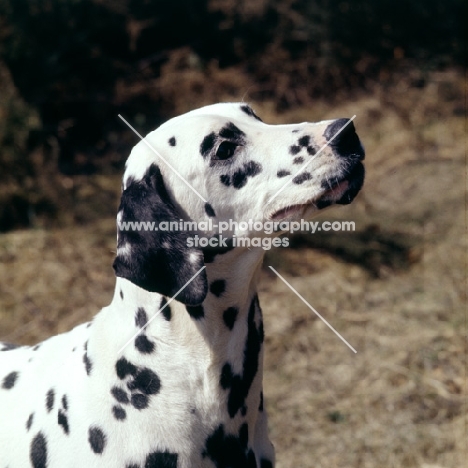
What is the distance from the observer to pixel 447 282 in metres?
6.16

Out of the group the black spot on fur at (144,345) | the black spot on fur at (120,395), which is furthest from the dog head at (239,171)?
the black spot on fur at (120,395)

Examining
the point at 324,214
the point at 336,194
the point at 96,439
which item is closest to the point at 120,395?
the point at 96,439

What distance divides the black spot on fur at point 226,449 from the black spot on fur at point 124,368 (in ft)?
1.31

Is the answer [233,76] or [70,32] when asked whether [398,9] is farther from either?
[70,32]

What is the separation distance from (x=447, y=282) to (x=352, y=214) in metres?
1.62

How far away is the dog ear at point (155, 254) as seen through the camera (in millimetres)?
2508

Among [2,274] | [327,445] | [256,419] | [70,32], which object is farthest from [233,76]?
[256,419]

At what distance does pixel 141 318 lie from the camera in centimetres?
274

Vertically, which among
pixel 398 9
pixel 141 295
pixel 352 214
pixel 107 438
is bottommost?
pixel 352 214

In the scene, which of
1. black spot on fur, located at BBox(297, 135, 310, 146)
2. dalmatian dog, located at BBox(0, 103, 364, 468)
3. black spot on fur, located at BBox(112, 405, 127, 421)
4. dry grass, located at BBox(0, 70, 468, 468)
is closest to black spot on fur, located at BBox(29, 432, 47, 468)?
dalmatian dog, located at BBox(0, 103, 364, 468)

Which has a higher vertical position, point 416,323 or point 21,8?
point 21,8

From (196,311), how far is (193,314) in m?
0.02

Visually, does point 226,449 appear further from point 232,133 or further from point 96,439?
point 232,133

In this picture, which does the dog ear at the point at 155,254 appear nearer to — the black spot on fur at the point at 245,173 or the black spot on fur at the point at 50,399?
the black spot on fur at the point at 245,173
